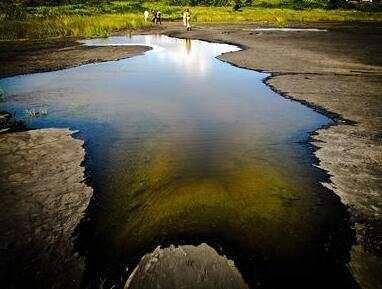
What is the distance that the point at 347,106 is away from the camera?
29.8ft

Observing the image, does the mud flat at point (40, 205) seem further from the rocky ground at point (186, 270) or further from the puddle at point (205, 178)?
the rocky ground at point (186, 270)

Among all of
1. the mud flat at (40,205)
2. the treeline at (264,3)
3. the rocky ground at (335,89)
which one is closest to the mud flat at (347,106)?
the rocky ground at (335,89)

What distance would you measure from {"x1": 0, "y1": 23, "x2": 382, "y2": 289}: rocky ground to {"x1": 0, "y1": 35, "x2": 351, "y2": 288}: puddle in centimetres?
27

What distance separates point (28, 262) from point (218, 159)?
3406mm

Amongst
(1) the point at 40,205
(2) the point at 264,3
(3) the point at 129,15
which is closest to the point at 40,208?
(1) the point at 40,205

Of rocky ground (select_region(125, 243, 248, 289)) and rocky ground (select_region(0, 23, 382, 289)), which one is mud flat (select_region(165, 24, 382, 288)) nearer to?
rocky ground (select_region(0, 23, 382, 289))

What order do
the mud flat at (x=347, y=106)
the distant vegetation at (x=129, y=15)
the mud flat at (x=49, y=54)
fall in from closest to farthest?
the mud flat at (x=347, y=106) < the mud flat at (x=49, y=54) < the distant vegetation at (x=129, y=15)

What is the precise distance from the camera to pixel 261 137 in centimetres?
736

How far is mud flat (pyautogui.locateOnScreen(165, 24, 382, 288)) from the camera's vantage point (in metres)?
4.38

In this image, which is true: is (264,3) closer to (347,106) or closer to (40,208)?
(347,106)

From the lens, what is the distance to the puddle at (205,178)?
13.2 feet

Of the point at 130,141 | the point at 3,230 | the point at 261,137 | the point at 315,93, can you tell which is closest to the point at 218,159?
the point at 261,137

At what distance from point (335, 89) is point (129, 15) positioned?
37713 mm

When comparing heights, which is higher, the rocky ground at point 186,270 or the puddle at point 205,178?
the puddle at point 205,178
